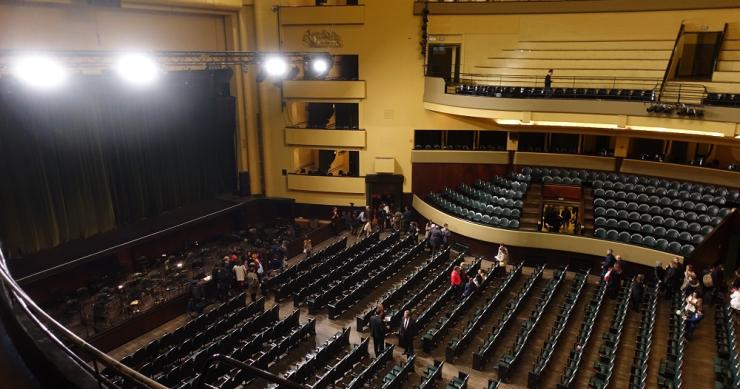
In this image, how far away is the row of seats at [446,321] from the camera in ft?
34.8

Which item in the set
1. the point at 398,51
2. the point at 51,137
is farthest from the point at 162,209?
the point at 398,51

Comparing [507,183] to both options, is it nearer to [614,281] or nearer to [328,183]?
[614,281]

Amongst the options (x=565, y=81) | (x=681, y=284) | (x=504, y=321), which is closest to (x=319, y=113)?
(x=565, y=81)

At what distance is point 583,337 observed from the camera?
10.3 meters

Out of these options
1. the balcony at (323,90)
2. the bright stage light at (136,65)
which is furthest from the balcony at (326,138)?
the bright stage light at (136,65)

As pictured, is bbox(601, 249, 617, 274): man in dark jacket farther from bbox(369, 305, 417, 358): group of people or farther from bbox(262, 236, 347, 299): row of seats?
bbox(262, 236, 347, 299): row of seats

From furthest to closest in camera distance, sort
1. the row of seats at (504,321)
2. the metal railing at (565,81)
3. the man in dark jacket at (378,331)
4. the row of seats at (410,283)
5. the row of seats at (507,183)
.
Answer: the metal railing at (565,81) < the row of seats at (507,183) < the row of seats at (410,283) < the man in dark jacket at (378,331) < the row of seats at (504,321)

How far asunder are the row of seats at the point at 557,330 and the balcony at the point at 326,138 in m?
9.28

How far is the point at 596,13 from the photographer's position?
17.4m

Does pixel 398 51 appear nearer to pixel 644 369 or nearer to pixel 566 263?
pixel 566 263

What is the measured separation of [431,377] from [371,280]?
4582 mm

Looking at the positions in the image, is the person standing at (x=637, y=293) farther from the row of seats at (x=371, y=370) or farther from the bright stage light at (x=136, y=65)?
the bright stage light at (x=136, y=65)

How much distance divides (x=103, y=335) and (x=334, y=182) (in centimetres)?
1056

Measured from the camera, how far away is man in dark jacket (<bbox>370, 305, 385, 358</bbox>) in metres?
10.2
